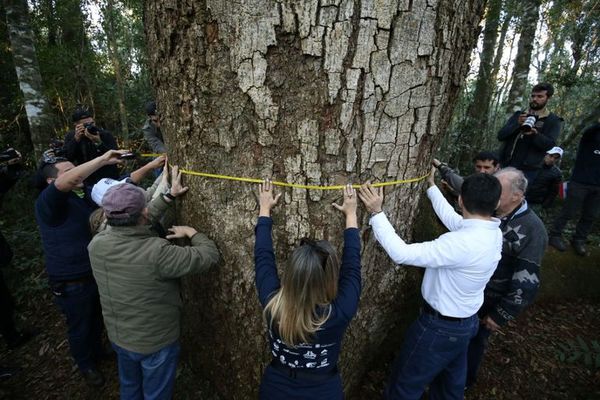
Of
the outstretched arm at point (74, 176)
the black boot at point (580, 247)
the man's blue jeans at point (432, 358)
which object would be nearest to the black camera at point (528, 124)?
the black boot at point (580, 247)

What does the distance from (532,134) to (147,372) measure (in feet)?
17.0

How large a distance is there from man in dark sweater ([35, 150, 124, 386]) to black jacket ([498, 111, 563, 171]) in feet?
16.5

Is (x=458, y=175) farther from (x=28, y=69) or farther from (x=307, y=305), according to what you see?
(x=28, y=69)

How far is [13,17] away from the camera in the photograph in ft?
18.9

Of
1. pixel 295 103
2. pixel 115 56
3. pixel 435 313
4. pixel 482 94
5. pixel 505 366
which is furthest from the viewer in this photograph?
pixel 482 94

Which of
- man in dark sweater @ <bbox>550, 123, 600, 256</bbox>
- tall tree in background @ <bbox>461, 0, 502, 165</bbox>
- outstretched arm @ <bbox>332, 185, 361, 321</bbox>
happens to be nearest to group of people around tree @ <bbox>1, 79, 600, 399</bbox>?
outstretched arm @ <bbox>332, 185, 361, 321</bbox>

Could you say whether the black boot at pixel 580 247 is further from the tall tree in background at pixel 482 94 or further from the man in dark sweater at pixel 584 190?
the tall tree in background at pixel 482 94

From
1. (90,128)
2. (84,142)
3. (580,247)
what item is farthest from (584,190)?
(84,142)

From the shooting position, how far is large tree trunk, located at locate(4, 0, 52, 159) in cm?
577

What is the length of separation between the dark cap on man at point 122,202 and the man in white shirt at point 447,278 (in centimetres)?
145

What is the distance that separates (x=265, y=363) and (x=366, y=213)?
4.50ft

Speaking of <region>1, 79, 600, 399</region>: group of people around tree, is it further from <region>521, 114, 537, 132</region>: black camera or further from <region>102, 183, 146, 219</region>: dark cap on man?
<region>521, 114, 537, 132</region>: black camera

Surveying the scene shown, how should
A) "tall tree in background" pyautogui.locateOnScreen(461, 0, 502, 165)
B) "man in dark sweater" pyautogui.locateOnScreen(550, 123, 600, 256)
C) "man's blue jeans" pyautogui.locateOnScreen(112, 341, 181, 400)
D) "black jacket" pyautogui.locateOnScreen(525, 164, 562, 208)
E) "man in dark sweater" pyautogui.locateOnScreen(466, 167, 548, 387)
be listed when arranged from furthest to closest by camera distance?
"tall tree in background" pyautogui.locateOnScreen(461, 0, 502, 165) < "black jacket" pyautogui.locateOnScreen(525, 164, 562, 208) < "man in dark sweater" pyautogui.locateOnScreen(550, 123, 600, 256) < "man in dark sweater" pyautogui.locateOnScreen(466, 167, 548, 387) < "man's blue jeans" pyautogui.locateOnScreen(112, 341, 181, 400)

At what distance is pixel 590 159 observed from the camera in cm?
423
